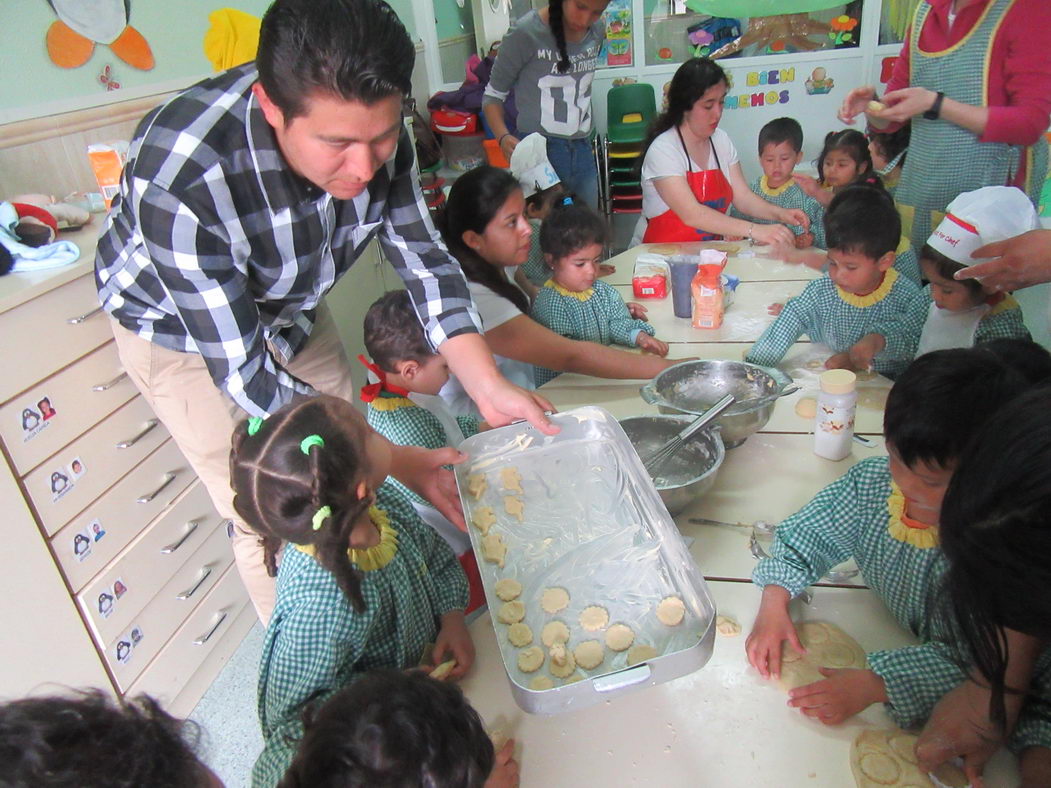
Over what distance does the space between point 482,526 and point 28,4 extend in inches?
76.8

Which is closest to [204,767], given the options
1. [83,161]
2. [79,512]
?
[79,512]

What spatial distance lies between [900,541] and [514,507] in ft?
1.86

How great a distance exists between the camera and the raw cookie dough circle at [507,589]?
38.3 inches

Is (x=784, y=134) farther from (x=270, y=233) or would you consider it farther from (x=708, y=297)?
(x=270, y=233)

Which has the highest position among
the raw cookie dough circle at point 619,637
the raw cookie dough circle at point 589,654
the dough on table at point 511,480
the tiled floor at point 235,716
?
the dough on table at point 511,480

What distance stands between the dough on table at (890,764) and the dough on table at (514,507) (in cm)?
56

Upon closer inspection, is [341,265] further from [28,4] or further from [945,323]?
[945,323]

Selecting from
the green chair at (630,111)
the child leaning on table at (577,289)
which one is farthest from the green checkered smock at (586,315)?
the green chair at (630,111)

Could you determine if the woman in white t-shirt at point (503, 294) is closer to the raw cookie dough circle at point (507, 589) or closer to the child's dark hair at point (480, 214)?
the child's dark hair at point (480, 214)

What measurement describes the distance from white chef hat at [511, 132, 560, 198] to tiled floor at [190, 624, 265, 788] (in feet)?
6.15

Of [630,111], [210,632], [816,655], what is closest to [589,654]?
[816,655]

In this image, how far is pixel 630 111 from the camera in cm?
451

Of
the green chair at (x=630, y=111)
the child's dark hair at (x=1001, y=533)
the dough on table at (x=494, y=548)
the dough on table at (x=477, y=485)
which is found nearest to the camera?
the child's dark hair at (x=1001, y=533)

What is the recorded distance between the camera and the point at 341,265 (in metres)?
1.43
